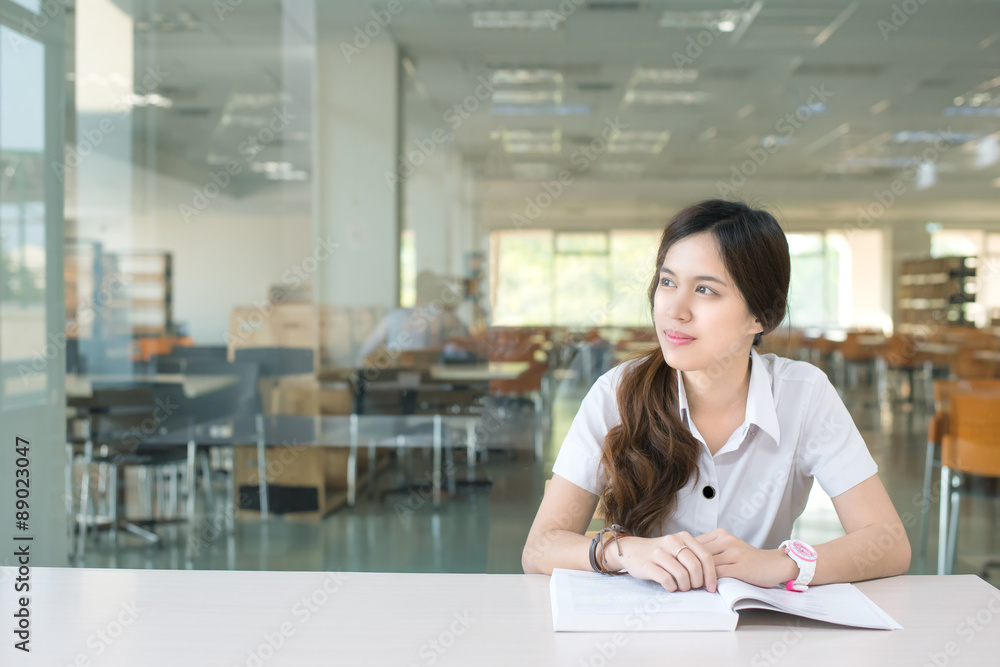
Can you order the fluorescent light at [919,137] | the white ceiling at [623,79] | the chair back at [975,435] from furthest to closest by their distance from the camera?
the fluorescent light at [919,137] → the white ceiling at [623,79] → the chair back at [975,435]

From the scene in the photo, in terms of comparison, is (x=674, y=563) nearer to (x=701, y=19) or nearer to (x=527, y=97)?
(x=527, y=97)

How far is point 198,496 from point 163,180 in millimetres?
1785

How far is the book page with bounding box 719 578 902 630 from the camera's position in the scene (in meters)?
0.94

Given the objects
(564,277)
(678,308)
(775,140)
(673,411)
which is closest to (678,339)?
(678,308)

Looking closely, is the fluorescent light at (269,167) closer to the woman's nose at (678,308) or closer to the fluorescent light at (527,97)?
the fluorescent light at (527,97)

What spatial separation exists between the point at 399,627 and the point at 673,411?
25.1 inches

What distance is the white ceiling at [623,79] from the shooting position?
3.91m

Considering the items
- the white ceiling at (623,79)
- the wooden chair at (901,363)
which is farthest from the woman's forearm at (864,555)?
the wooden chair at (901,363)

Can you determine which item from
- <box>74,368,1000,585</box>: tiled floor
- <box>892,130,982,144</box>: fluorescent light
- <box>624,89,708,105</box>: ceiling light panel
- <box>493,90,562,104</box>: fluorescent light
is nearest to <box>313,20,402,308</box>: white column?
<box>493,90,562,104</box>: fluorescent light

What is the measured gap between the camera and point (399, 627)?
0.95 meters

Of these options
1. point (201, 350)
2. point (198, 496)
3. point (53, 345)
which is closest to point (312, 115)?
point (201, 350)

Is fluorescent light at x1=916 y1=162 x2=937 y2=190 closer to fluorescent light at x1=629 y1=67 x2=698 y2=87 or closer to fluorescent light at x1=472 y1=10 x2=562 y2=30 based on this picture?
fluorescent light at x1=629 y1=67 x2=698 y2=87

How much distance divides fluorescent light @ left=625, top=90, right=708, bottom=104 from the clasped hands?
4341mm

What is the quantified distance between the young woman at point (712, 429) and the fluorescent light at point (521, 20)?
2.83 metres
